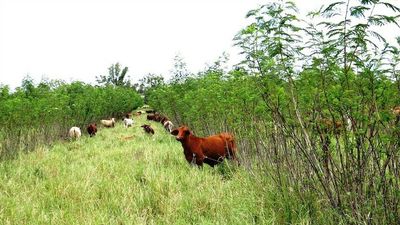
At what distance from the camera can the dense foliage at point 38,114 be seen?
1054 cm

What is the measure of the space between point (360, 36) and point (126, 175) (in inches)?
201

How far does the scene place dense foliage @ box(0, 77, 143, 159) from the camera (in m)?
10.5

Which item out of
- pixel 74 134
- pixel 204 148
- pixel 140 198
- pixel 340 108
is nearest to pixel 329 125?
pixel 340 108

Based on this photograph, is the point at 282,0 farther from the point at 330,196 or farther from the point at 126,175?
the point at 126,175

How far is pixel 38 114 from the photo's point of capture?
12.8 meters

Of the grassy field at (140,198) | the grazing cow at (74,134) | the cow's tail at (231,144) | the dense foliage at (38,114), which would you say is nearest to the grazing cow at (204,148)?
the cow's tail at (231,144)

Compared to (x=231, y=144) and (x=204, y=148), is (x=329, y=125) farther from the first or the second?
(x=204, y=148)

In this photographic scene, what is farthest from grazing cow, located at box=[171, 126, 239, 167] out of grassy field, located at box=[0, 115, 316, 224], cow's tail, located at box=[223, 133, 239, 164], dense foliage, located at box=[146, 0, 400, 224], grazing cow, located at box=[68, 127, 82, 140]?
grazing cow, located at box=[68, 127, 82, 140]

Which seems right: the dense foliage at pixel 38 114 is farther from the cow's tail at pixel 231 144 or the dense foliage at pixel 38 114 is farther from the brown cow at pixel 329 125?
the brown cow at pixel 329 125

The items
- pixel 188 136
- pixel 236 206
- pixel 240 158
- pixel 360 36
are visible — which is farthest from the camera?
pixel 188 136

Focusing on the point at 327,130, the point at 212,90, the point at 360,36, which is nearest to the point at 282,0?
the point at 360,36

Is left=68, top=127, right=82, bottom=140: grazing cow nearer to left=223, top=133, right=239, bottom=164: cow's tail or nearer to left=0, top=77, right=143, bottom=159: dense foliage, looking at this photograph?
left=0, top=77, right=143, bottom=159: dense foliage

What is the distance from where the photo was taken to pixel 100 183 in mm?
6215

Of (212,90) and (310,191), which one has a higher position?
(212,90)
